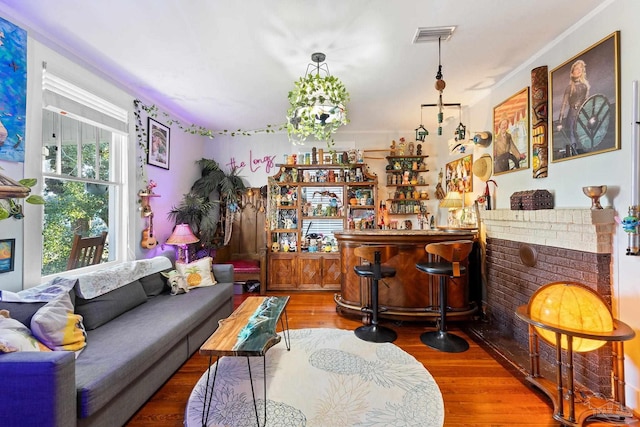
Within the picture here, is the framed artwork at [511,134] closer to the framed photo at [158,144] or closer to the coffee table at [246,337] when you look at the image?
the coffee table at [246,337]

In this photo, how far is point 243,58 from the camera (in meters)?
2.71

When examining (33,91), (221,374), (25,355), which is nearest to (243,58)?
(33,91)

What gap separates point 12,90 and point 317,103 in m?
2.34

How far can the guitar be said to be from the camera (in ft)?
11.6

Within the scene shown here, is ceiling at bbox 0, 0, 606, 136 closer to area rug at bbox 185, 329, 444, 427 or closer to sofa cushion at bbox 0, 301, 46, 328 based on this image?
sofa cushion at bbox 0, 301, 46, 328

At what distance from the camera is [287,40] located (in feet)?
7.96

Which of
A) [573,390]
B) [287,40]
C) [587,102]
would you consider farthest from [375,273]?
[287,40]

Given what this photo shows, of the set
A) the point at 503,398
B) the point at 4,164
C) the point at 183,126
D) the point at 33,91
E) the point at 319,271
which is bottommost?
the point at 503,398

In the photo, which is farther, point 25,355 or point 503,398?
point 503,398

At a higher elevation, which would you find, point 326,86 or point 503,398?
point 326,86

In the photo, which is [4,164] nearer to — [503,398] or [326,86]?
[326,86]

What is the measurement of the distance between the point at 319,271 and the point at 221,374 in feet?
8.30

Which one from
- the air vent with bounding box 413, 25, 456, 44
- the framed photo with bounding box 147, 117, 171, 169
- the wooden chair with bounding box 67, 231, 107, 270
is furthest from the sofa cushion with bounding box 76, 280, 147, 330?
the air vent with bounding box 413, 25, 456, 44

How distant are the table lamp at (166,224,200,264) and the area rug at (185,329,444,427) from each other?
6.20 ft
